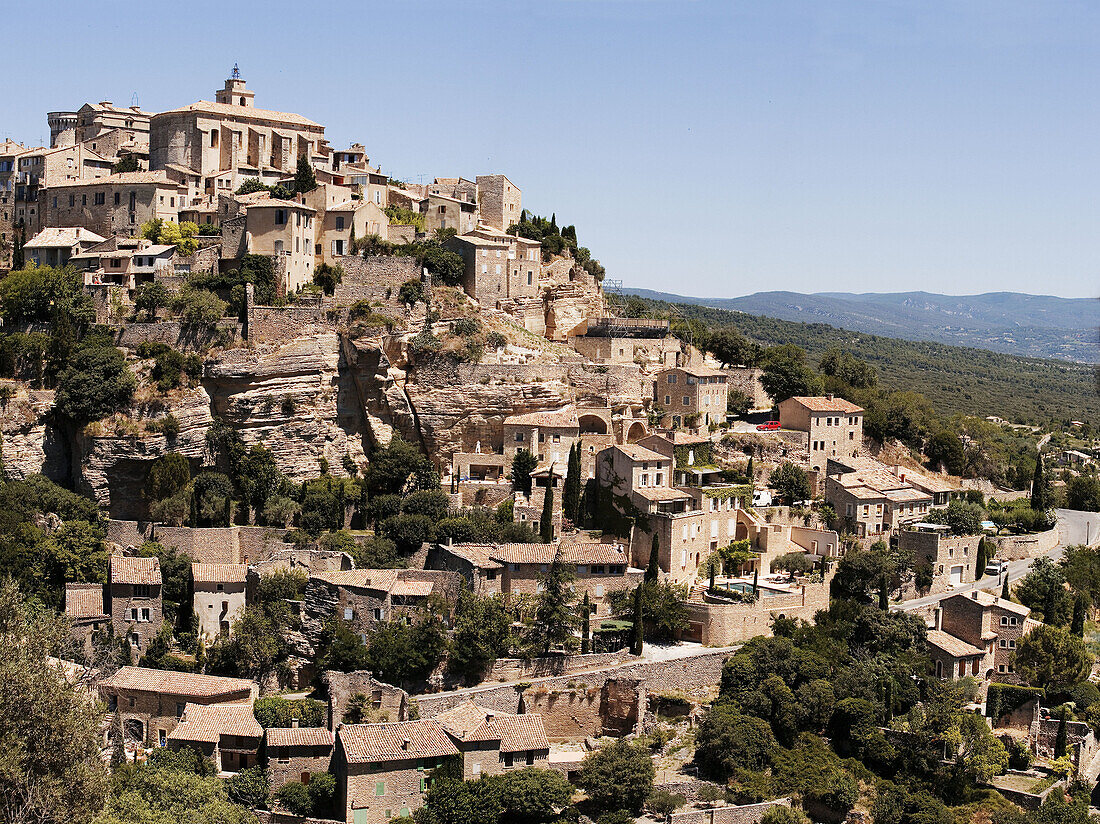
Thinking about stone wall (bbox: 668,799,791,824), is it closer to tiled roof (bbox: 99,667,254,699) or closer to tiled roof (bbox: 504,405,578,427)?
tiled roof (bbox: 99,667,254,699)

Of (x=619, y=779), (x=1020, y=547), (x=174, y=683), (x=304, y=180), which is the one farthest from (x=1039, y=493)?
(x=174, y=683)

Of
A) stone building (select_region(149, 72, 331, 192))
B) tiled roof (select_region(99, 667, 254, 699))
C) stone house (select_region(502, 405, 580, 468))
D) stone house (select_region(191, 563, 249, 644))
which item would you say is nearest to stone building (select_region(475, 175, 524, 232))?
stone building (select_region(149, 72, 331, 192))

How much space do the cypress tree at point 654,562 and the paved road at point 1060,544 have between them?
28.5 ft

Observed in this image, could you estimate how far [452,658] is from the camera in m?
37.7

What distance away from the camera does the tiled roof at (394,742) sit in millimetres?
33438

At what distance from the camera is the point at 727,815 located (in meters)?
34.7

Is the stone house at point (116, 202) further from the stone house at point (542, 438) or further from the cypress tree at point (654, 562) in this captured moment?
the cypress tree at point (654, 562)

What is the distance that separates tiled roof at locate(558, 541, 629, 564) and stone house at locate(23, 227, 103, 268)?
2514 cm

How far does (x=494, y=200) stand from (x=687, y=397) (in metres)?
14.2

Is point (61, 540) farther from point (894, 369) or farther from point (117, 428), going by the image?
point (894, 369)

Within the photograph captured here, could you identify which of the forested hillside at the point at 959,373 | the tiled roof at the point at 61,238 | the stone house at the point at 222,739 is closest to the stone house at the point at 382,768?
the stone house at the point at 222,739

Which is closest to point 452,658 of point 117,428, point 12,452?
point 117,428

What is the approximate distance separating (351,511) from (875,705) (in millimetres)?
18080

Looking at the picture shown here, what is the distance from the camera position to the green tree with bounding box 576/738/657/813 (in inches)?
1356
